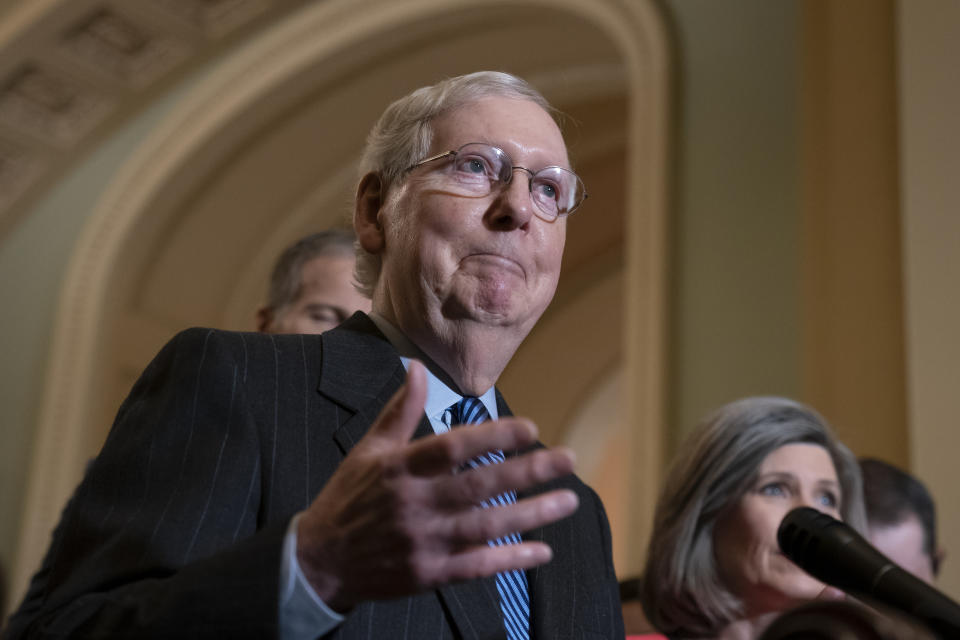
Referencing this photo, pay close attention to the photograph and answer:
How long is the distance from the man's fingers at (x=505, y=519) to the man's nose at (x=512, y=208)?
2.32 feet

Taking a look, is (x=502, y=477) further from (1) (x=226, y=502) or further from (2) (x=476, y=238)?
(2) (x=476, y=238)

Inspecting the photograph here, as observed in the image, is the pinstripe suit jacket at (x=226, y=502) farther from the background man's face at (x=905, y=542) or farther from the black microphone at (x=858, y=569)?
the background man's face at (x=905, y=542)

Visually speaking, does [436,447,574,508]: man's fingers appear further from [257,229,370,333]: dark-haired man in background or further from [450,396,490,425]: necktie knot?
[257,229,370,333]: dark-haired man in background

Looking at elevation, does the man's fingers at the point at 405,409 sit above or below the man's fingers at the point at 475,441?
above

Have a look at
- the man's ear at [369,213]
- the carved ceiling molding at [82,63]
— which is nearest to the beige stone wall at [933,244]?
the man's ear at [369,213]

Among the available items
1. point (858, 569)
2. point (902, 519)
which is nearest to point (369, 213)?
point (858, 569)

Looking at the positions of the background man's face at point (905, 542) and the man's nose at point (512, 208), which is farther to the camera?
the background man's face at point (905, 542)

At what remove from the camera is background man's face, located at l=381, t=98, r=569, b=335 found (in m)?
1.68

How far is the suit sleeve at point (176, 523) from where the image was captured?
119cm

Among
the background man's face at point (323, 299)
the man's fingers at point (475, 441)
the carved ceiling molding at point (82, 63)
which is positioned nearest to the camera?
the man's fingers at point (475, 441)

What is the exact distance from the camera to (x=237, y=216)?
9172mm

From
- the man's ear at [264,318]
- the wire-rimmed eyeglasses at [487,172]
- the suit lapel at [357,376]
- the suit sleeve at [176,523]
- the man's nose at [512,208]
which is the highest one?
the wire-rimmed eyeglasses at [487,172]

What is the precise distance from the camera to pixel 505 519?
1.08 m

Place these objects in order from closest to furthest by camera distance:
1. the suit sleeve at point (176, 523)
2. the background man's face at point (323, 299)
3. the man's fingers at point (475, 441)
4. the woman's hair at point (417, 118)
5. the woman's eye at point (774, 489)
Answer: the man's fingers at point (475, 441) → the suit sleeve at point (176, 523) → the woman's hair at point (417, 118) → the woman's eye at point (774, 489) → the background man's face at point (323, 299)
